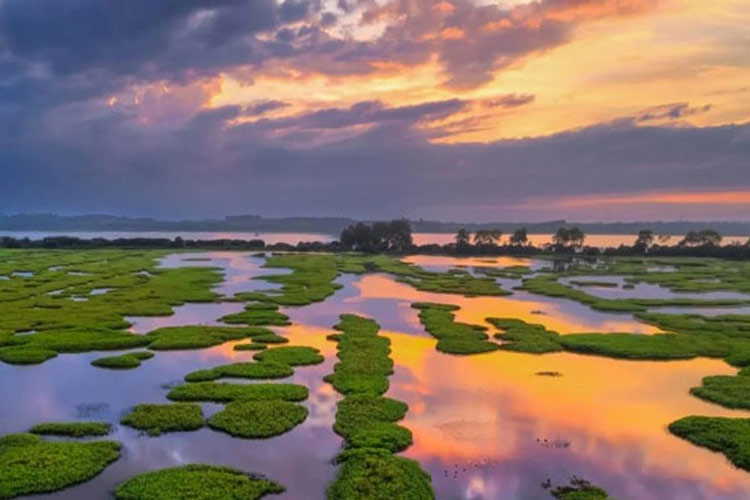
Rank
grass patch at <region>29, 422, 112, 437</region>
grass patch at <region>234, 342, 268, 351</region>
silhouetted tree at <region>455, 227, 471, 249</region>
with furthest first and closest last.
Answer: silhouetted tree at <region>455, 227, 471, 249</region>
grass patch at <region>234, 342, 268, 351</region>
grass patch at <region>29, 422, 112, 437</region>

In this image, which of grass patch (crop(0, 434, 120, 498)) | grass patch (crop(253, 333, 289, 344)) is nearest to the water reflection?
grass patch (crop(0, 434, 120, 498))

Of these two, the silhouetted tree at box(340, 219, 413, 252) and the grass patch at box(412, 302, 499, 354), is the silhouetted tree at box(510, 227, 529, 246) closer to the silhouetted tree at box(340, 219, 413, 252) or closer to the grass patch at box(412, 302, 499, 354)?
the silhouetted tree at box(340, 219, 413, 252)

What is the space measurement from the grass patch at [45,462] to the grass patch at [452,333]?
20838mm

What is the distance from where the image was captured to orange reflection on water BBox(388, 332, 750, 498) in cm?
2025

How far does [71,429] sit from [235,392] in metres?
6.69

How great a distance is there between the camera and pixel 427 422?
910 inches

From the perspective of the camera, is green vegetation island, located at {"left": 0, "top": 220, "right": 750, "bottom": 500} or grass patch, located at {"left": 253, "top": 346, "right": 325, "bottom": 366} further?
grass patch, located at {"left": 253, "top": 346, "right": 325, "bottom": 366}

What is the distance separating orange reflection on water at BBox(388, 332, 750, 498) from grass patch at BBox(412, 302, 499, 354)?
1.05 m

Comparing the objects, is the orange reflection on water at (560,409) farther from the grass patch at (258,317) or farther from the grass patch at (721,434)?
the grass patch at (258,317)

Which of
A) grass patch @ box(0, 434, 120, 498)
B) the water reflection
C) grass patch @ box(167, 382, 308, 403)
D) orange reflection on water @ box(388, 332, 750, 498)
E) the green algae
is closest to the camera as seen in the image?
grass patch @ box(0, 434, 120, 498)

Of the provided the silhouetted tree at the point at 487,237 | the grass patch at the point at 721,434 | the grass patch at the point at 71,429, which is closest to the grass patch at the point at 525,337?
the grass patch at the point at 721,434

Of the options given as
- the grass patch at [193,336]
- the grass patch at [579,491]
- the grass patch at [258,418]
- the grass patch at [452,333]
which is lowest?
the grass patch at [579,491]

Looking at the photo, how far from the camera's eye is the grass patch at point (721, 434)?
20.4 metres

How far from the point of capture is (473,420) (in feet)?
77.3
